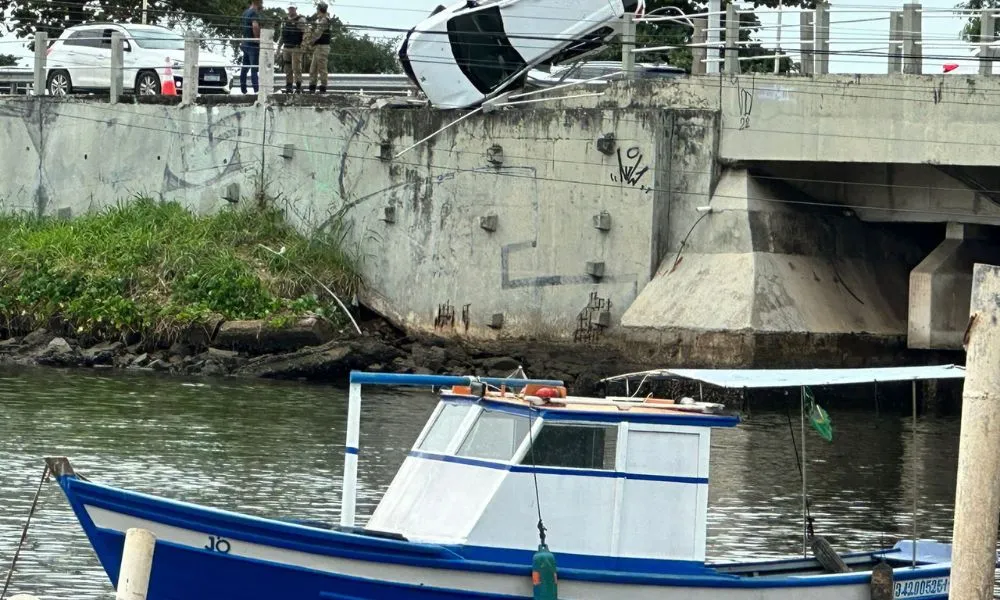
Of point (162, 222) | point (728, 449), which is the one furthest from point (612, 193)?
point (162, 222)

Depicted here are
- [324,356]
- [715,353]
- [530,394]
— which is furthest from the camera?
[324,356]

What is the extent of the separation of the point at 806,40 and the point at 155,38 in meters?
14.5

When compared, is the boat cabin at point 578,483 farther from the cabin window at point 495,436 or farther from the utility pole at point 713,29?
the utility pole at point 713,29

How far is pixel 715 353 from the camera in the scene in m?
26.2

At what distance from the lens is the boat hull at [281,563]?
1152cm

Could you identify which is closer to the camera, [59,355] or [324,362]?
[324,362]

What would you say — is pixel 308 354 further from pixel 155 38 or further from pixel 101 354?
pixel 155 38

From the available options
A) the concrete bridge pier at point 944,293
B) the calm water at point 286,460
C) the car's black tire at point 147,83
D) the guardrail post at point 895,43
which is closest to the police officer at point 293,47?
the car's black tire at point 147,83

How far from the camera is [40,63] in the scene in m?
34.8

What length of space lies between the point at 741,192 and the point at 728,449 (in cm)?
571

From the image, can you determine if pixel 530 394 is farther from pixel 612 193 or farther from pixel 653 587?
pixel 612 193

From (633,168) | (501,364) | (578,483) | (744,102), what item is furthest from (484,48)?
(578,483)

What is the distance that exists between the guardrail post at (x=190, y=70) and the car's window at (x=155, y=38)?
2729mm

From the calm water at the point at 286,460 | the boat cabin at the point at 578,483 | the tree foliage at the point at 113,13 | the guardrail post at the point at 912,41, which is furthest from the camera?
the tree foliage at the point at 113,13
